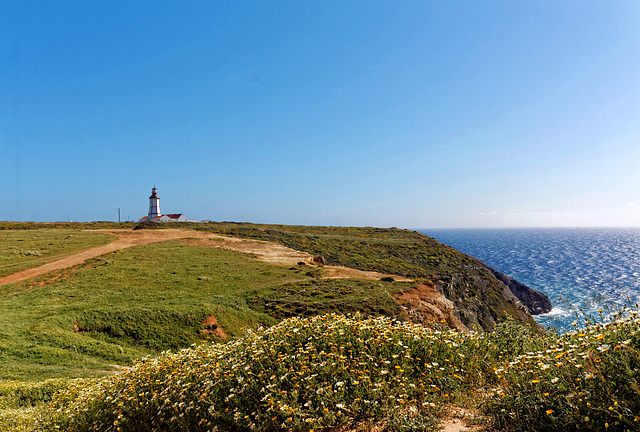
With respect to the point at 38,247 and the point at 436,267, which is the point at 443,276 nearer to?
the point at 436,267

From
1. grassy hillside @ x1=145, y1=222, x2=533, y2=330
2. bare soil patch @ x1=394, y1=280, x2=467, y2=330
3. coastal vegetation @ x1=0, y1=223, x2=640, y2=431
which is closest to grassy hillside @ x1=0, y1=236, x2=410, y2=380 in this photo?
coastal vegetation @ x1=0, y1=223, x2=640, y2=431

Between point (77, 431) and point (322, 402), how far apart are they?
5.15 metres

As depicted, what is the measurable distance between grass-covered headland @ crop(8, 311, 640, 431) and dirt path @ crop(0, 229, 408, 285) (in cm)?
2305

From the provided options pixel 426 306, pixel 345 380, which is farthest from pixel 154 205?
pixel 345 380

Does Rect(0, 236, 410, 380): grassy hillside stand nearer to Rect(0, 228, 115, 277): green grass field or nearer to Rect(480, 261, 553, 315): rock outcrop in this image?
Rect(0, 228, 115, 277): green grass field

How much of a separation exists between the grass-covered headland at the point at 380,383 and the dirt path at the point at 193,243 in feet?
75.6

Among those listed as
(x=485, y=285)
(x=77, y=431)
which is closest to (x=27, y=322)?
(x=77, y=431)

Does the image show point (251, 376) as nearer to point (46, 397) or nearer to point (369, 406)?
point (369, 406)

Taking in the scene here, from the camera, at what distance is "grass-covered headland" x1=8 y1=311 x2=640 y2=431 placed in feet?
10.2

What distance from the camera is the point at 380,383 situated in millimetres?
3984

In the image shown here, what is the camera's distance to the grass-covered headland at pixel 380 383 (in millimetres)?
3098

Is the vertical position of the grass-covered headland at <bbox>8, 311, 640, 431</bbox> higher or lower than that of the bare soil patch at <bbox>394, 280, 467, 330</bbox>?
higher

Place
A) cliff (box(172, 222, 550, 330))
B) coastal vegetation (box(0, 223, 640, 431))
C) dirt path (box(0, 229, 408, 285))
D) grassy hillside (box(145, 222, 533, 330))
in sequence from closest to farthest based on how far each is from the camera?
coastal vegetation (box(0, 223, 640, 431)) → dirt path (box(0, 229, 408, 285)) → cliff (box(172, 222, 550, 330)) → grassy hillside (box(145, 222, 533, 330))

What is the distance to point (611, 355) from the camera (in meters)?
3.16
